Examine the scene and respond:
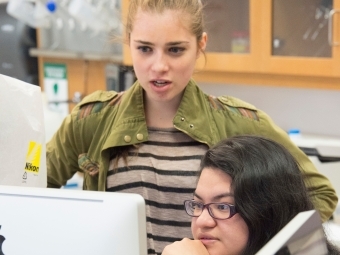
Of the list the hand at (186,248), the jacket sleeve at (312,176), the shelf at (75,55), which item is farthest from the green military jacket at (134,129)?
the shelf at (75,55)

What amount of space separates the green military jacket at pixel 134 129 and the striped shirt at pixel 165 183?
0.13 ft

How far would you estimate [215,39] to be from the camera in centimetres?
258

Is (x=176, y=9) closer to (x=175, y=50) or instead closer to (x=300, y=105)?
(x=175, y=50)

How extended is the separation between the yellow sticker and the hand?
38cm

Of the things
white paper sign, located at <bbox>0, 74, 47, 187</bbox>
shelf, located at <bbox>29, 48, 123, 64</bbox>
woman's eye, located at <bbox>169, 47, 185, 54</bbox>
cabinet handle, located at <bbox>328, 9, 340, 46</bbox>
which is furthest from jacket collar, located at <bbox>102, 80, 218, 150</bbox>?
shelf, located at <bbox>29, 48, 123, 64</bbox>

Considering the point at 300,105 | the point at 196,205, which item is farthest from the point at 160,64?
the point at 300,105

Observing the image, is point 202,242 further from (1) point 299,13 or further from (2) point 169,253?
(1) point 299,13

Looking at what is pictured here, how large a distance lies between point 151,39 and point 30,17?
187cm

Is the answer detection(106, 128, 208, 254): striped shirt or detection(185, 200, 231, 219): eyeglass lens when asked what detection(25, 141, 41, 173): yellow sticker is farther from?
detection(185, 200, 231, 219): eyeglass lens

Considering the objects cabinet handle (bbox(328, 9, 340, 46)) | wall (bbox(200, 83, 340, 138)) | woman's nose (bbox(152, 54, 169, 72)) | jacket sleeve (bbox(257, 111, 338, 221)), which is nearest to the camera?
woman's nose (bbox(152, 54, 169, 72))

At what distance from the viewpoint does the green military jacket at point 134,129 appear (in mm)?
1450

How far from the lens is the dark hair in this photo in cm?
103

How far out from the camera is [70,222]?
769mm

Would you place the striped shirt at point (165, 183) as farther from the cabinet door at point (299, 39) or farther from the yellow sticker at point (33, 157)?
the cabinet door at point (299, 39)
